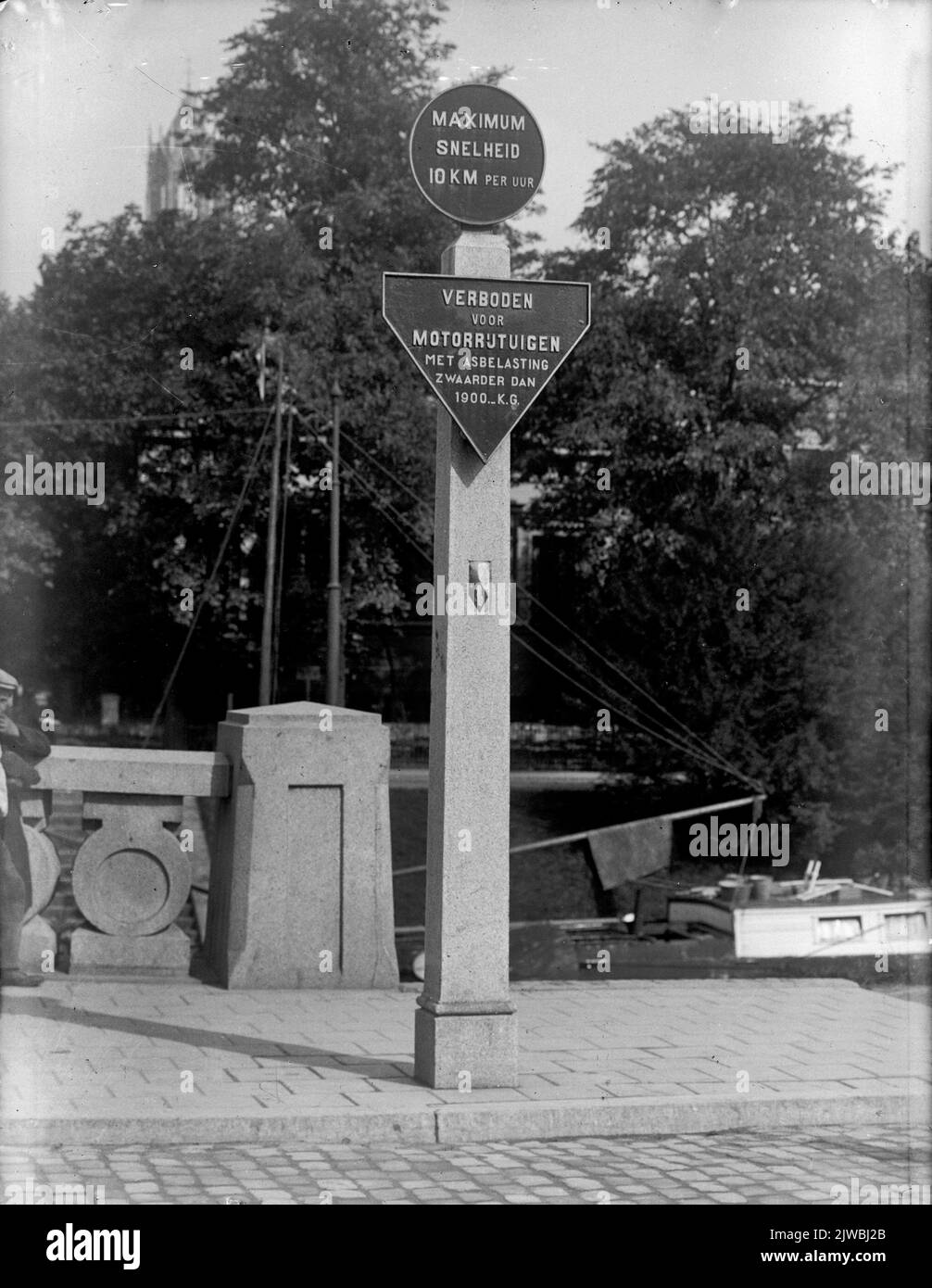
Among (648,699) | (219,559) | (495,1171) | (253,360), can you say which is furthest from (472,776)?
(648,699)

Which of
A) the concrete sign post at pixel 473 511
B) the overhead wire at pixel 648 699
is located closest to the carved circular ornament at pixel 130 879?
the concrete sign post at pixel 473 511

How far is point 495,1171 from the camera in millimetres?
5629

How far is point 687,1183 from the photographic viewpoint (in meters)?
5.52

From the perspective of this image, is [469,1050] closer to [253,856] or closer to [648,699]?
[253,856]

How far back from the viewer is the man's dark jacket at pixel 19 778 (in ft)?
28.5

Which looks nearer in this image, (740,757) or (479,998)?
(479,998)

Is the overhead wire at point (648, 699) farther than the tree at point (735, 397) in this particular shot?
Yes

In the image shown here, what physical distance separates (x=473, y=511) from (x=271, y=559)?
1786cm

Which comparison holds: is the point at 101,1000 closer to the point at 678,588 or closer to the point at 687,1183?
the point at 687,1183

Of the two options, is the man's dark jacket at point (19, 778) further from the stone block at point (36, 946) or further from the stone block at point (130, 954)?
the stone block at point (130, 954)

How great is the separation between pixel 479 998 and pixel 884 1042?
7.86 feet

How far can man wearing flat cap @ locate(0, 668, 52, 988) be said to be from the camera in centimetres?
850

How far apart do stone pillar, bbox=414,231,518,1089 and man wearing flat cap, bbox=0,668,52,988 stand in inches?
111
